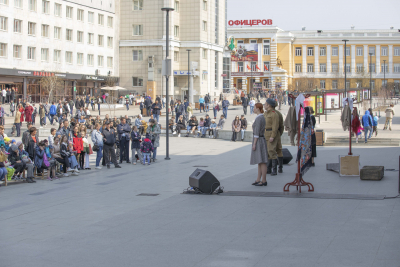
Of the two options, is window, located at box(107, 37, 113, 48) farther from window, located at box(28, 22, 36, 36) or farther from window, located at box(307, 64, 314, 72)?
window, located at box(307, 64, 314, 72)

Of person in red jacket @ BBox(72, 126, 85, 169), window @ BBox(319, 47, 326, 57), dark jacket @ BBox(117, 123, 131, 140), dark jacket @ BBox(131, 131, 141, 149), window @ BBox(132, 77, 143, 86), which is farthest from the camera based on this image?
window @ BBox(319, 47, 326, 57)

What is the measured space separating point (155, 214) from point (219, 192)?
97.8 inches

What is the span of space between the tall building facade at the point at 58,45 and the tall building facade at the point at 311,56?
38.5 m

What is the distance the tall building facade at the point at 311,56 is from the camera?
99938 mm

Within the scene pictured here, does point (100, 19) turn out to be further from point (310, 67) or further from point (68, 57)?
point (310, 67)

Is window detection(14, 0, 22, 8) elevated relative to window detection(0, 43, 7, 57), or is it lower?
elevated

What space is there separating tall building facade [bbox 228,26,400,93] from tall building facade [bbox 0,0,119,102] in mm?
38484

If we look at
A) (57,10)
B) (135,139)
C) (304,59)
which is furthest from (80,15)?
(304,59)

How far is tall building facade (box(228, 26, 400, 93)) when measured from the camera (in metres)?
99.9

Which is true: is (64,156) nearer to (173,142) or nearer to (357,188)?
(357,188)

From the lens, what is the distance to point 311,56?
10344cm

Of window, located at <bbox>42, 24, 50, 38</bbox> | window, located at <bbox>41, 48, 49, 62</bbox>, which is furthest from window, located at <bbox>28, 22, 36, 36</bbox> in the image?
window, located at <bbox>41, 48, 49, 62</bbox>

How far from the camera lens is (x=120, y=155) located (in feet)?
62.3

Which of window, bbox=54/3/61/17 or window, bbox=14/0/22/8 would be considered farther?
window, bbox=54/3/61/17
